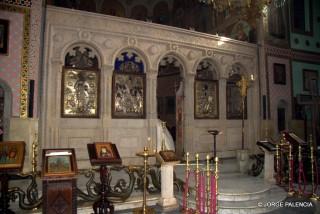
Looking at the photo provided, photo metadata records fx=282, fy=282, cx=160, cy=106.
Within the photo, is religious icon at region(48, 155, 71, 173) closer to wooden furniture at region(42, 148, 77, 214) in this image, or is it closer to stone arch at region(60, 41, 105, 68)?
wooden furniture at region(42, 148, 77, 214)

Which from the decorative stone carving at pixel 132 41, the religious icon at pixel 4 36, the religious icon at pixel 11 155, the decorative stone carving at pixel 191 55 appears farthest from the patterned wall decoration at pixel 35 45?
the decorative stone carving at pixel 191 55

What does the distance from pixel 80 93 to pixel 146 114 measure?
231 centimetres

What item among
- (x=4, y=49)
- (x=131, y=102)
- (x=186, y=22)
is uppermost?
(x=186, y=22)

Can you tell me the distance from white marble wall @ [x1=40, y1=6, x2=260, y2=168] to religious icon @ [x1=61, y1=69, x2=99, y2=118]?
0.20 m

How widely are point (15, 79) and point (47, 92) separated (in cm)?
89

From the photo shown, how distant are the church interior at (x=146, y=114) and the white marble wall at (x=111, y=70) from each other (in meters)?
0.04

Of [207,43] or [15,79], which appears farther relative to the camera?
[207,43]

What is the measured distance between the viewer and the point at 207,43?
10992 millimetres

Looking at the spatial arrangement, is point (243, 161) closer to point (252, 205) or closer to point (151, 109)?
point (252, 205)

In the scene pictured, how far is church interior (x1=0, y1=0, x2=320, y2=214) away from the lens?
473 cm

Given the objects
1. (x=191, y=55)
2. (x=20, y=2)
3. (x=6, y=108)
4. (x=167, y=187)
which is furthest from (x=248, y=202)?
(x=20, y=2)

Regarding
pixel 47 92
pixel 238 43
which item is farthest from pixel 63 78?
pixel 238 43

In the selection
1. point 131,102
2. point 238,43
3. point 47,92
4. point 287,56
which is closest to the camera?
point 47,92

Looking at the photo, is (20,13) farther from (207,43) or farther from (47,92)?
(207,43)
